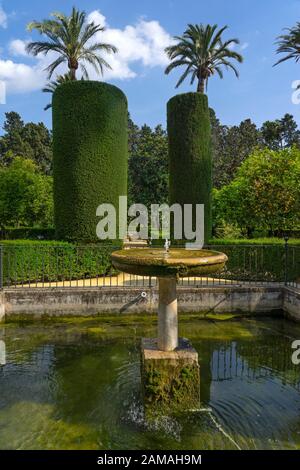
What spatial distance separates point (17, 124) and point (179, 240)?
6019 cm

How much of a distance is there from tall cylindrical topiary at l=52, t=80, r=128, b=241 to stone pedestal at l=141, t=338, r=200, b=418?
26.3 ft

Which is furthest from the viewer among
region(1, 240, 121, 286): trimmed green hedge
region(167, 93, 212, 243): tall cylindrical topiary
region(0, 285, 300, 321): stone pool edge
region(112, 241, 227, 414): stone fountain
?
region(167, 93, 212, 243): tall cylindrical topiary

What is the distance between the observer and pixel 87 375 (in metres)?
5.69

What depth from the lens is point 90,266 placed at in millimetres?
11391

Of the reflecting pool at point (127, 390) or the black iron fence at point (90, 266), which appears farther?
the black iron fence at point (90, 266)

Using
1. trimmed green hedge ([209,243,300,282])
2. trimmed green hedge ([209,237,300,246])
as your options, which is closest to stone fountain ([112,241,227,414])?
trimmed green hedge ([209,243,300,282])

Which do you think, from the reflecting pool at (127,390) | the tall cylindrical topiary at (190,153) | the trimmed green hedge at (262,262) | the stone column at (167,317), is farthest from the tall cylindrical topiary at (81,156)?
the stone column at (167,317)

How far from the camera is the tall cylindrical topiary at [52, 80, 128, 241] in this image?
12.0m

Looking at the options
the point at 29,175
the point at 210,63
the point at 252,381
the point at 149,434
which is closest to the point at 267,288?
the point at 252,381

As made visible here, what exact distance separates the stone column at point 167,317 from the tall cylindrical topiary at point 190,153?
9858 millimetres

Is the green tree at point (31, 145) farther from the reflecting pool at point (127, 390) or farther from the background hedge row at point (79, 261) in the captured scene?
the reflecting pool at point (127, 390)

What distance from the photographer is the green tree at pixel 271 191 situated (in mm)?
14961

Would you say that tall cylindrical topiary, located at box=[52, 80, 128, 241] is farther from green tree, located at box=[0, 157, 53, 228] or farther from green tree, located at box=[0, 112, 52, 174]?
green tree, located at box=[0, 112, 52, 174]
